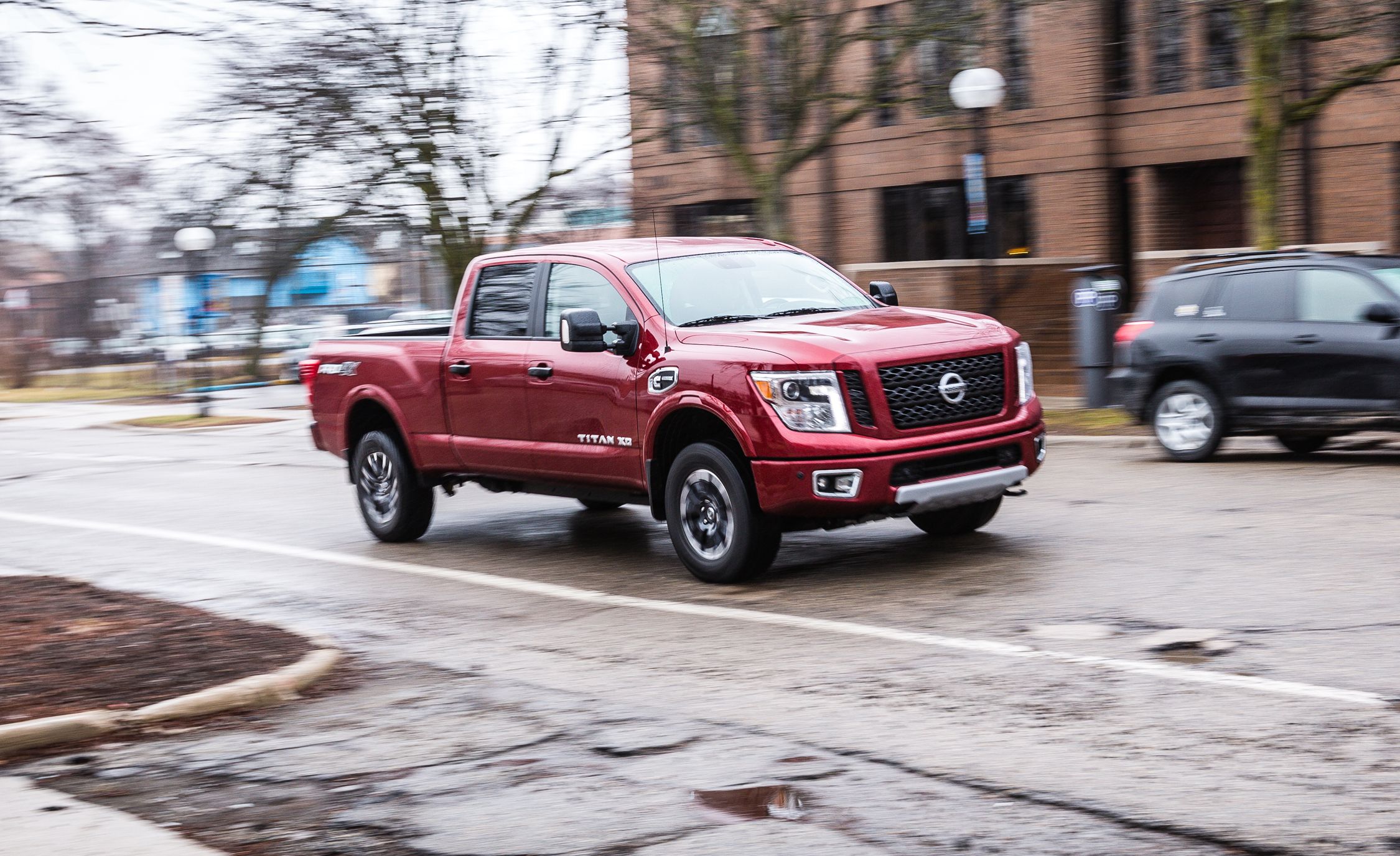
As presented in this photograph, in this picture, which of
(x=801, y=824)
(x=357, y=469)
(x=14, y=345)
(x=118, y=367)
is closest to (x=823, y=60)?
(x=357, y=469)

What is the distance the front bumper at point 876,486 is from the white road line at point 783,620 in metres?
0.65

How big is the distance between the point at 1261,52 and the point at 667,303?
11283 mm

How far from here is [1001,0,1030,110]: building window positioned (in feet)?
98.3

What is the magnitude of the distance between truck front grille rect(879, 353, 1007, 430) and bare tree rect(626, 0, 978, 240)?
14.2 meters

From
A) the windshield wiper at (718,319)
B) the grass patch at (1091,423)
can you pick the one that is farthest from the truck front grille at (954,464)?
the grass patch at (1091,423)

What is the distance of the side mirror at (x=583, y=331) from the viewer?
917cm

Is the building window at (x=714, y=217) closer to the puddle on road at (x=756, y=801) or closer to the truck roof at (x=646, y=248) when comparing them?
the truck roof at (x=646, y=248)

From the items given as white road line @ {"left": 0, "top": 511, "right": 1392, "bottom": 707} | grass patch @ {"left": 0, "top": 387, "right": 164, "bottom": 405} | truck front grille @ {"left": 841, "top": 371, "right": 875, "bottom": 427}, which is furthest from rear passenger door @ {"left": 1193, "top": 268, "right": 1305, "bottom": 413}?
grass patch @ {"left": 0, "top": 387, "right": 164, "bottom": 405}

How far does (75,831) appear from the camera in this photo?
16.1ft

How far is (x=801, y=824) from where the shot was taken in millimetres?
4703

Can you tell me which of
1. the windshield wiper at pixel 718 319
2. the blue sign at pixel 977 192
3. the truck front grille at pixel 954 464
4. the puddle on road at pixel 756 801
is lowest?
the puddle on road at pixel 756 801

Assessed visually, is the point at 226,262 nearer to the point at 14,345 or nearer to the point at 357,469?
the point at 14,345

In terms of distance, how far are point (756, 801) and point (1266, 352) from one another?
9374mm

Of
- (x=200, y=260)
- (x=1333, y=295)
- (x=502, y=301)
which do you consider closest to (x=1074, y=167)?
(x=1333, y=295)
